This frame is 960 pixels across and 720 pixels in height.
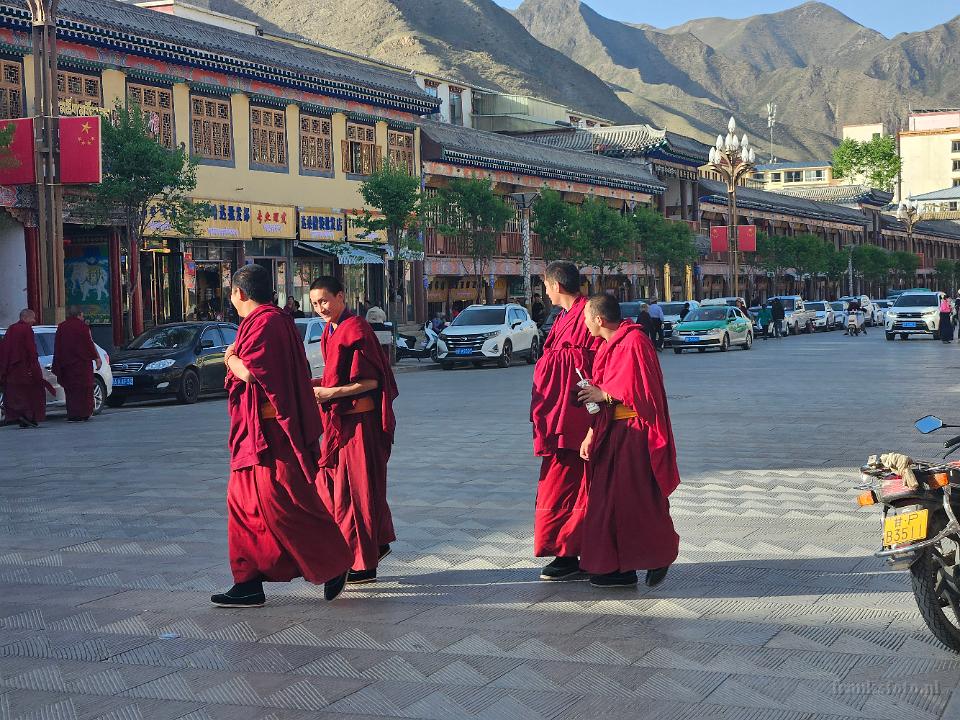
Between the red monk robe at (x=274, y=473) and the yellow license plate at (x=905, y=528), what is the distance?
2.89 m

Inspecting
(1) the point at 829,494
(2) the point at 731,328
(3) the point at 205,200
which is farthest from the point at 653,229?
(1) the point at 829,494

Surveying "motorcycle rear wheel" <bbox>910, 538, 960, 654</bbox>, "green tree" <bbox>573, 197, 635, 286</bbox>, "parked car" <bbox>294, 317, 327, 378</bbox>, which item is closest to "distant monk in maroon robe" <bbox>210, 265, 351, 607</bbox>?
"motorcycle rear wheel" <bbox>910, 538, 960, 654</bbox>

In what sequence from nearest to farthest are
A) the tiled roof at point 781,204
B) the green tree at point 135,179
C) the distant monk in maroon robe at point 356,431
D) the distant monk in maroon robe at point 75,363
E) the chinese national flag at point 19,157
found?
1. the distant monk in maroon robe at point 356,431
2. the distant monk in maroon robe at point 75,363
3. the chinese national flag at point 19,157
4. the green tree at point 135,179
5. the tiled roof at point 781,204

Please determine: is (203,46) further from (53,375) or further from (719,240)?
(719,240)

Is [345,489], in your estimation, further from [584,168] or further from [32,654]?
[584,168]

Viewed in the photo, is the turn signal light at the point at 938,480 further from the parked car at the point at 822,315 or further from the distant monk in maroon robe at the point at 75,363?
the parked car at the point at 822,315

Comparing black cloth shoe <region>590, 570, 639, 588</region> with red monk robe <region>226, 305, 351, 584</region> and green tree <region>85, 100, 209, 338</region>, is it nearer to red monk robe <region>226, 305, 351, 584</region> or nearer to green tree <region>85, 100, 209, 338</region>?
red monk robe <region>226, 305, 351, 584</region>

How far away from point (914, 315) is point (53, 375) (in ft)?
104

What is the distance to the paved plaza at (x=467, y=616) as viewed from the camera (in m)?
5.42

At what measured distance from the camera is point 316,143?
3859 cm

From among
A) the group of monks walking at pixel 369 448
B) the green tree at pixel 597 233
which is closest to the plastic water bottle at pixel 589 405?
the group of monks walking at pixel 369 448

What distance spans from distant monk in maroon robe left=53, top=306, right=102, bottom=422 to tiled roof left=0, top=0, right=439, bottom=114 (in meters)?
11.7

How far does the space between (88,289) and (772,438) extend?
20952 mm

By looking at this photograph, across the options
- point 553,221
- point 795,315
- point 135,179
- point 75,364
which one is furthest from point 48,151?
point 795,315
